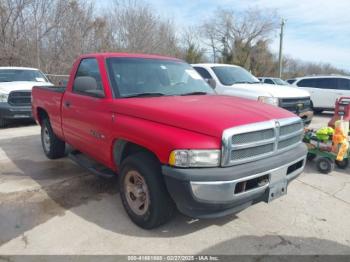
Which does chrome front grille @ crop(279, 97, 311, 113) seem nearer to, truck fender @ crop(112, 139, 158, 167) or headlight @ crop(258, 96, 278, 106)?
headlight @ crop(258, 96, 278, 106)

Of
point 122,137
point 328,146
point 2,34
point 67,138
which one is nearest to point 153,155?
point 122,137

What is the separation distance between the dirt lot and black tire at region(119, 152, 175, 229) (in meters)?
0.16

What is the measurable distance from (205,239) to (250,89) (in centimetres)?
497

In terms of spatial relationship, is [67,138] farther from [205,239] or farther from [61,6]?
[61,6]

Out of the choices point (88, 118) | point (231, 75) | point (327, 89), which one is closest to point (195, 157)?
point (88, 118)

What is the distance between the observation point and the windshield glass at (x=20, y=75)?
10.1 meters

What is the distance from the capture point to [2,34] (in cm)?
1948

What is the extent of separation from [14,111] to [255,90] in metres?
6.78

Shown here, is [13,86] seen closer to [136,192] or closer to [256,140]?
[136,192]

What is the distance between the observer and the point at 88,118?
407cm

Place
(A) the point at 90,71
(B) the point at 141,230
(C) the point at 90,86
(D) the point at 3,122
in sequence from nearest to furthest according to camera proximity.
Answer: (B) the point at 141,230
(C) the point at 90,86
(A) the point at 90,71
(D) the point at 3,122

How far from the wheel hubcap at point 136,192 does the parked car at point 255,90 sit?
3657mm

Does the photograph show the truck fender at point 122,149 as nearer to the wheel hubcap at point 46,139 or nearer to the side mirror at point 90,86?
the side mirror at point 90,86

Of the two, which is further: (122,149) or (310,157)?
(310,157)
